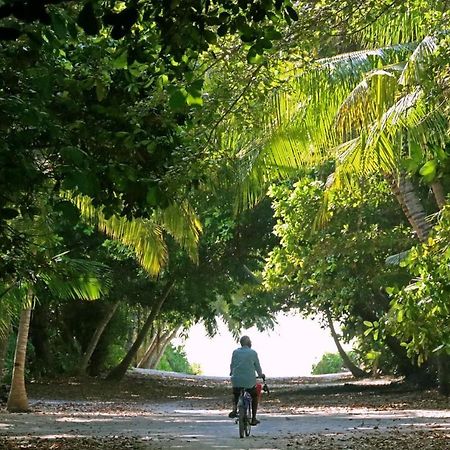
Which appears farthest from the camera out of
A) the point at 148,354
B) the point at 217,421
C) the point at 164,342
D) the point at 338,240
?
the point at 164,342

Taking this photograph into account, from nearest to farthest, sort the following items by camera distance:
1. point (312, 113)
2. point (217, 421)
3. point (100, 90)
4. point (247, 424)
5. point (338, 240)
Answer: point (100, 90)
point (312, 113)
point (247, 424)
point (217, 421)
point (338, 240)

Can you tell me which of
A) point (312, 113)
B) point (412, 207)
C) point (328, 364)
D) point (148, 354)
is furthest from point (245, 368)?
point (328, 364)

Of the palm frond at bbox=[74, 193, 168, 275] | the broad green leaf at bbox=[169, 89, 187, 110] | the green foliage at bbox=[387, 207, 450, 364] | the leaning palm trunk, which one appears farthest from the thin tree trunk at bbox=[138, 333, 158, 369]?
the broad green leaf at bbox=[169, 89, 187, 110]

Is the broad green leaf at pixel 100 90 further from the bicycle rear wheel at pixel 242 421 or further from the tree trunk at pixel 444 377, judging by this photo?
the tree trunk at pixel 444 377

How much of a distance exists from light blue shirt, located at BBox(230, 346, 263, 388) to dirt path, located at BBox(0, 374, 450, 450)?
0.80m

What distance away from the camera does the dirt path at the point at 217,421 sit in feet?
36.8

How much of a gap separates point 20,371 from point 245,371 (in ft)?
22.1

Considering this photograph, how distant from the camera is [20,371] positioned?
1720cm

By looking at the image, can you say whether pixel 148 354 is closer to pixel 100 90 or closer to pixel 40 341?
pixel 40 341

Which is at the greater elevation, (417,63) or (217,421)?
(417,63)

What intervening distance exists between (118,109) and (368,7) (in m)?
A: 2.51

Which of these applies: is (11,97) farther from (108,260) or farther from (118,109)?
(108,260)

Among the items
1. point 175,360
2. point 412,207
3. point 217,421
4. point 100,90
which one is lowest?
point 217,421

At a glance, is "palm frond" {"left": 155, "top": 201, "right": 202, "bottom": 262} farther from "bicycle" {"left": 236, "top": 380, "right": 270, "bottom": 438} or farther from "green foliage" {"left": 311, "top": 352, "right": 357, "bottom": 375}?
"green foliage" {"left": 311, "top": 352, "right": 357, "bottom": 375}
